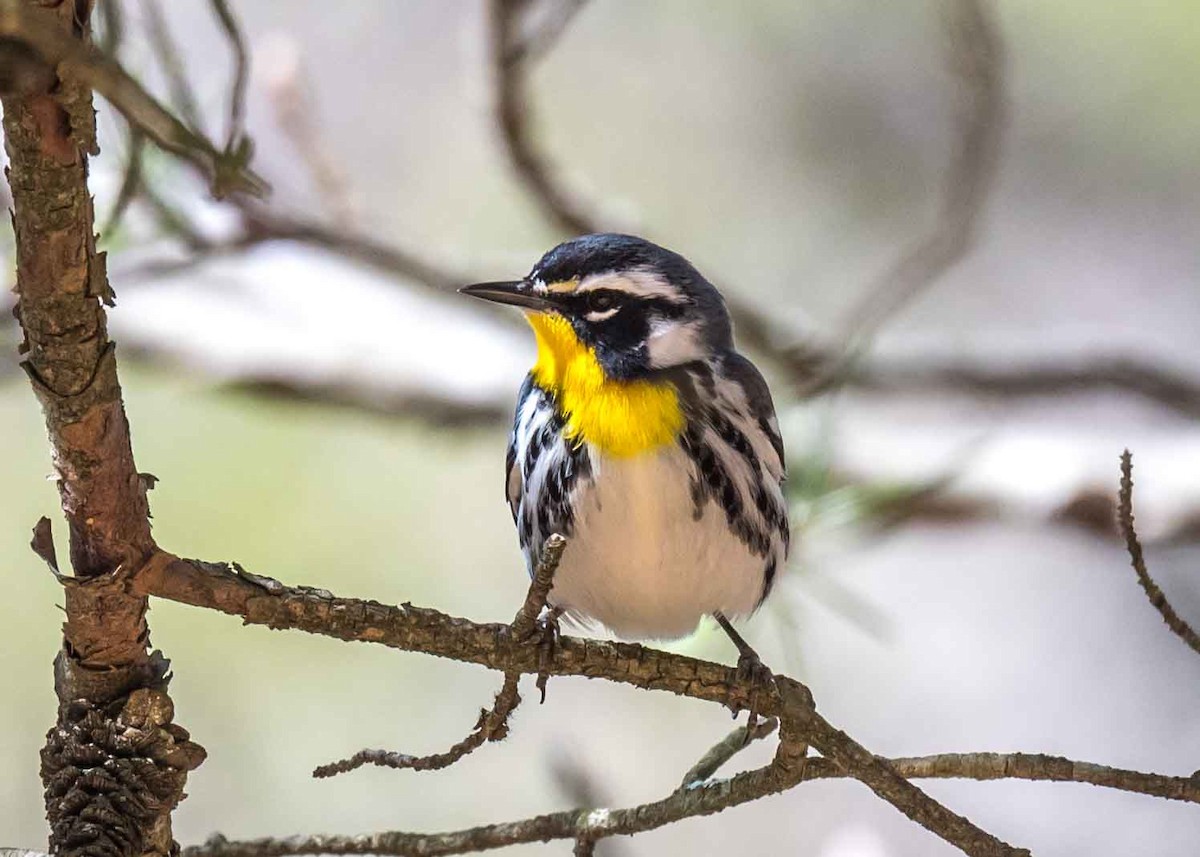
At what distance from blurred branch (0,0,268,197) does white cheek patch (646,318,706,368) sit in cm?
106

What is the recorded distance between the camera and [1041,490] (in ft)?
10.1

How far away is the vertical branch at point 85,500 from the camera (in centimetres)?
89

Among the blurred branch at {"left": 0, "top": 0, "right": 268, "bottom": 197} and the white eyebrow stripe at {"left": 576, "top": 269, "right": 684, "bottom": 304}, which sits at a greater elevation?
the white eyebrow stripe at {"left": 576, "top": 269, "right": 684, "bottom": 304}

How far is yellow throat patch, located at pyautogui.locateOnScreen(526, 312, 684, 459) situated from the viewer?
183 centimetres

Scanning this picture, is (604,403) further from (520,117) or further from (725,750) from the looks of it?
(520,117)

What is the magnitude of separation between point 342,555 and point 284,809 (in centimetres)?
76

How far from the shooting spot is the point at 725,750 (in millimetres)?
1468

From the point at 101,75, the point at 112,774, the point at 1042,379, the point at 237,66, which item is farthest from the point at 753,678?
the point at 1042,379

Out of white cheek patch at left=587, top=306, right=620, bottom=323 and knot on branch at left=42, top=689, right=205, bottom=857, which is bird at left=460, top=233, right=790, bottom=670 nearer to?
white cheek patch at left=587, top=306, right=620, bottom=323

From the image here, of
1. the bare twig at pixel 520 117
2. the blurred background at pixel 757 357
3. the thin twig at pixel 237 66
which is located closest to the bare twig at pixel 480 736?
the thin twig at pixel 237 66

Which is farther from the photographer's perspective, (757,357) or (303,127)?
(757,357)

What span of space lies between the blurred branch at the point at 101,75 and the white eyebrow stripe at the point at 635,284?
106cm

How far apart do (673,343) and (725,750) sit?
2.20 feet

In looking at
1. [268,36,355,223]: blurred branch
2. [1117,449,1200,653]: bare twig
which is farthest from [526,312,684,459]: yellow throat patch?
[268,36,355,223]: blurred branch
